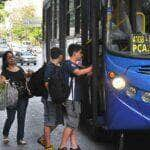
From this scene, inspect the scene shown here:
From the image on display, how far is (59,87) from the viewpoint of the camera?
9.14 metres

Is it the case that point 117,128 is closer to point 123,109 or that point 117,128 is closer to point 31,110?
point 123,109

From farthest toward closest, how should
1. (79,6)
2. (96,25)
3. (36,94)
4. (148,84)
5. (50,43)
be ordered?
1. (50,43)
2. (79,6)
3. (36,94)
4. (96,25)
5. (148,84)

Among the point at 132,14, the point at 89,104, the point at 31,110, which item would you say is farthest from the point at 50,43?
the point at 132,14

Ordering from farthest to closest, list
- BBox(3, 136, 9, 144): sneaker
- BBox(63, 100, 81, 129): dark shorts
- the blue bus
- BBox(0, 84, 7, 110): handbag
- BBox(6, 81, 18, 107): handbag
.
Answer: BBox(3, 136, 9, 144): sneaker, BBox(0, 84, 7, 110): handbag, BBox(6, 81, 18, 107): handbag, BBox(63, 100, 81, 129): dark shorts, the blue bus

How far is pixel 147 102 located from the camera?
8094mm

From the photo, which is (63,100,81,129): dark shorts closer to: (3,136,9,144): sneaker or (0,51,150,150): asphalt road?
(0,51,150,150): asphalt road

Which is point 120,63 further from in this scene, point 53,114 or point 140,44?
point 53,114

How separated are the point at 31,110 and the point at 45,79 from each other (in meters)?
7.68

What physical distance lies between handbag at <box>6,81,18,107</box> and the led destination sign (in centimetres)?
288

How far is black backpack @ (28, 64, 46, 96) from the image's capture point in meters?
9.95

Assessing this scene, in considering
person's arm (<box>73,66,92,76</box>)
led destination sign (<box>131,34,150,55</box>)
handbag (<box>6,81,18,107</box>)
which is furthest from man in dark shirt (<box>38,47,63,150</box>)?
led destination sign (<box>131,34,150,55</box>)

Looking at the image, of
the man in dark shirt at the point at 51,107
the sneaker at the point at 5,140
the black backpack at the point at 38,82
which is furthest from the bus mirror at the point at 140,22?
the sneaker at the point at 5,140

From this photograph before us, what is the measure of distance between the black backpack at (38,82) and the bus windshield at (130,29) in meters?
1.81

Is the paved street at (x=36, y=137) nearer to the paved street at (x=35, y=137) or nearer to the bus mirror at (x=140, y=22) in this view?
the paved street at (x=35, y=137)
